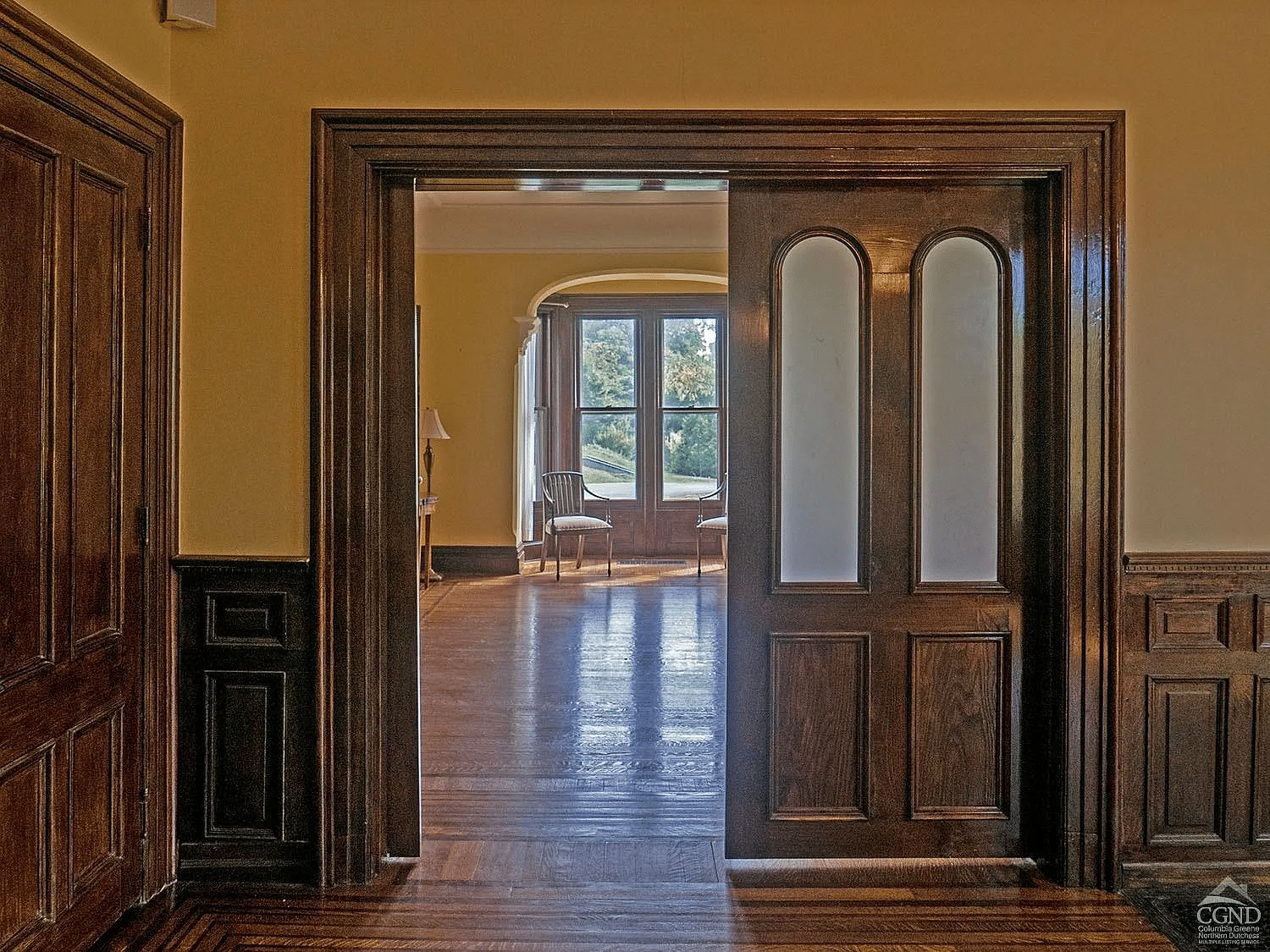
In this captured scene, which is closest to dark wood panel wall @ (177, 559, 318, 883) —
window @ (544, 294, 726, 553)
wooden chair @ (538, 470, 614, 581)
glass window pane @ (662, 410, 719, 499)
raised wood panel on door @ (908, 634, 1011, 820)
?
raised wood panel on door @ (908, 634, 1011, 820)

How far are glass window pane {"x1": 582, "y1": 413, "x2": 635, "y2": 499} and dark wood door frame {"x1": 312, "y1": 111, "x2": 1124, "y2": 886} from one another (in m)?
7.24

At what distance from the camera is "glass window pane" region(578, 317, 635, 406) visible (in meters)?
10.1

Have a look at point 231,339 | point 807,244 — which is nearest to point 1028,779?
point 807,244

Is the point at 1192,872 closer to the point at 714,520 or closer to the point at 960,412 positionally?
the point at 960,412

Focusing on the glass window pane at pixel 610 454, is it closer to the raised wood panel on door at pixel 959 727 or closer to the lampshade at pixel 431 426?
the lampshade at pixel 431 426

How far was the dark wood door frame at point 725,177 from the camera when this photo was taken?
112 inches

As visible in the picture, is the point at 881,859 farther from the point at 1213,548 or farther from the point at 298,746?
the point at 298,746

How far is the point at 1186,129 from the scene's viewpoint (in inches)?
113

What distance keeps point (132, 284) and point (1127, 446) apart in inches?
116

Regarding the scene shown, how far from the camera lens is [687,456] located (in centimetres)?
1023

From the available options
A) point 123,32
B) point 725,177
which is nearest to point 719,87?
point 725,177

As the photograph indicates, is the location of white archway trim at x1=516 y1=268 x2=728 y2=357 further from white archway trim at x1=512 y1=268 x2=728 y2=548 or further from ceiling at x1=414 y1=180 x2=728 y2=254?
ceiling at x1=414 y1=180 x2=728 y2=254

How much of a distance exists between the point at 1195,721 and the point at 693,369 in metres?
7.56

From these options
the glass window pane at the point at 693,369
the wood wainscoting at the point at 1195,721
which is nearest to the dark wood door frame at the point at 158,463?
the wood wainscoting at the point at 1195,721
